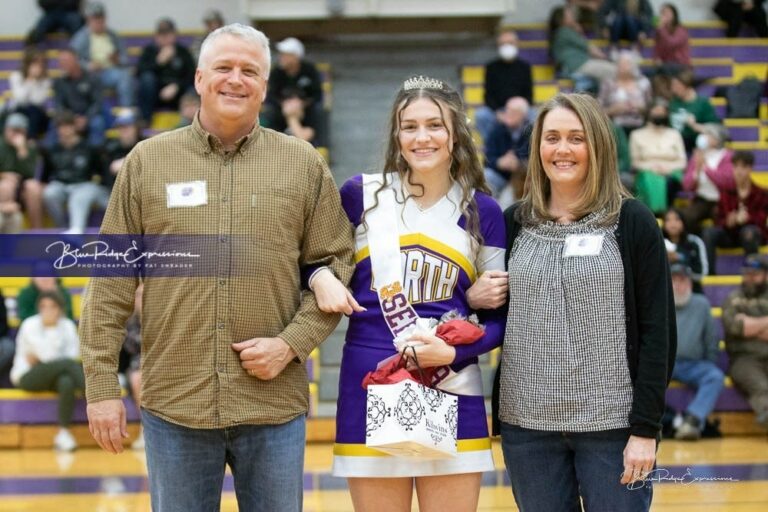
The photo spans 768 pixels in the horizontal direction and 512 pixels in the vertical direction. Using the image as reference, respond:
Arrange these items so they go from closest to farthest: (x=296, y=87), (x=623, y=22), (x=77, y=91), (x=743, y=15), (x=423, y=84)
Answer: (x=423, y=84) → (x=296, y=87) → (x=77, y=91) → (x=623, y=22) → (x=743, y=15)

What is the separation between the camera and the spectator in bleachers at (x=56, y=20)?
466 inches

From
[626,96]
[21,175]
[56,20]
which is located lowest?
[21,175]

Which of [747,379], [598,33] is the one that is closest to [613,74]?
[598,33]

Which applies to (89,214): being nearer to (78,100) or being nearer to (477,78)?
(78,100)

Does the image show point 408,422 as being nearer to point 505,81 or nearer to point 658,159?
point 658,159

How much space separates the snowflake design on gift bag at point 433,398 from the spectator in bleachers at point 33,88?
26.5 ft

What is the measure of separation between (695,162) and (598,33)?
2.98 metres

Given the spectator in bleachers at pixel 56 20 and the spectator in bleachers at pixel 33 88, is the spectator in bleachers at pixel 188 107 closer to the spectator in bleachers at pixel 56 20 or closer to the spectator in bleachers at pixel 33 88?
the spectator in bleachers at pixel 33 88

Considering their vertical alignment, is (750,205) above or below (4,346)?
above

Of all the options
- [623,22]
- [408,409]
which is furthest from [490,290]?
[623,22]

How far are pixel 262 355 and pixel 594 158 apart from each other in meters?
1.08

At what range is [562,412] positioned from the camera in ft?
9.68

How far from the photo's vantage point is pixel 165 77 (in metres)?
10.4

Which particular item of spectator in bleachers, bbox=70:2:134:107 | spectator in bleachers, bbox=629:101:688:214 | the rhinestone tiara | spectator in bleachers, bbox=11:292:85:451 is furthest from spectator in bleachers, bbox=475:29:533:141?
the rhinestone tiara
